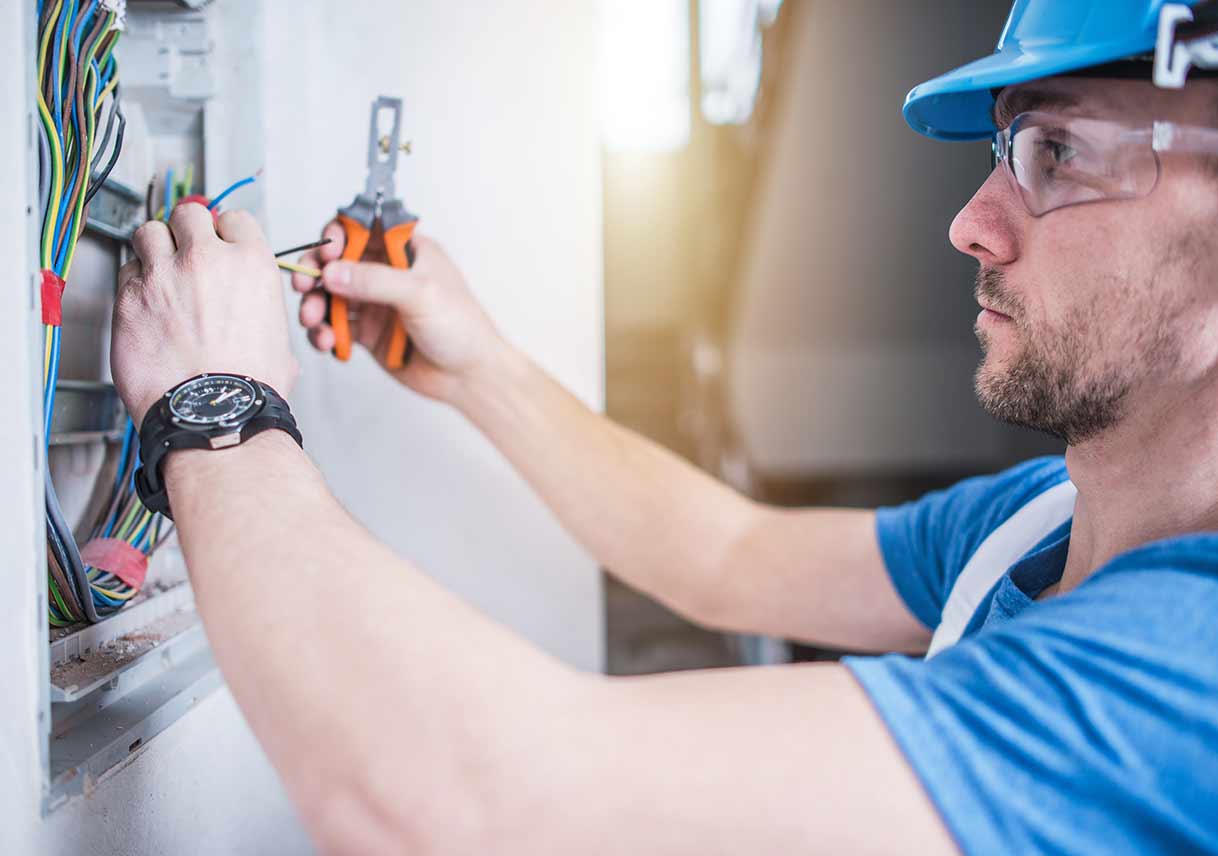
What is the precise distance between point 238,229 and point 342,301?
0.63 feet

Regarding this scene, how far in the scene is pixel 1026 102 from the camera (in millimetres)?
680

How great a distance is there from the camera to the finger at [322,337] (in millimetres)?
848

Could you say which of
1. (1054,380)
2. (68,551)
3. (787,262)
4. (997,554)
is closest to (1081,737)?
(1054,380)

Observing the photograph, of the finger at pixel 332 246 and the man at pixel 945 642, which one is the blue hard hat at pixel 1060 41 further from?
the finger at pixel 332 246

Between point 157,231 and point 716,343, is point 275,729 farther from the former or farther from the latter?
point 716,343

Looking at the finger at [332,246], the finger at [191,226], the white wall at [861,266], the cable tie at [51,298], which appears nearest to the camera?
the cable tie at [51,298]

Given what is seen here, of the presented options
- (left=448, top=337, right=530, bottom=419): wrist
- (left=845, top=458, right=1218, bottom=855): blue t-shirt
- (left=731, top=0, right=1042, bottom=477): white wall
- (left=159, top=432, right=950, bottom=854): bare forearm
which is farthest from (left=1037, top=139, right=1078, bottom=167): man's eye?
(left=731, top=0, right=1042, bottom=477): white wall

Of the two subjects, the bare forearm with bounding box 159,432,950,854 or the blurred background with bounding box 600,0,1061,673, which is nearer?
the bare forearm with bounding box 159,432,950,854

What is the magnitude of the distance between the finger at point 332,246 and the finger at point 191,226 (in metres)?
0.18

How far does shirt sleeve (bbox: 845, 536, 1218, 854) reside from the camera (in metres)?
0.45

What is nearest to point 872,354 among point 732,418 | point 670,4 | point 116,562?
point 732,418

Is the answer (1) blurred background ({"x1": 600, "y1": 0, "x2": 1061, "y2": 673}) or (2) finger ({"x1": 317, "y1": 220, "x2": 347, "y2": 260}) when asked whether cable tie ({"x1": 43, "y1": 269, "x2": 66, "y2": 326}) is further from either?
(1) blurred background ({"x1": 600, "y1": 0, "x2": 1061, "y2": 673})

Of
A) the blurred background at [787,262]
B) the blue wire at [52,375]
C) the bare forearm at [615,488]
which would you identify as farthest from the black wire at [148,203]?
the blurred background at [787,262]

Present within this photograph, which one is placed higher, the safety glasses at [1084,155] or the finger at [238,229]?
the safety glasses at [1084,155]
